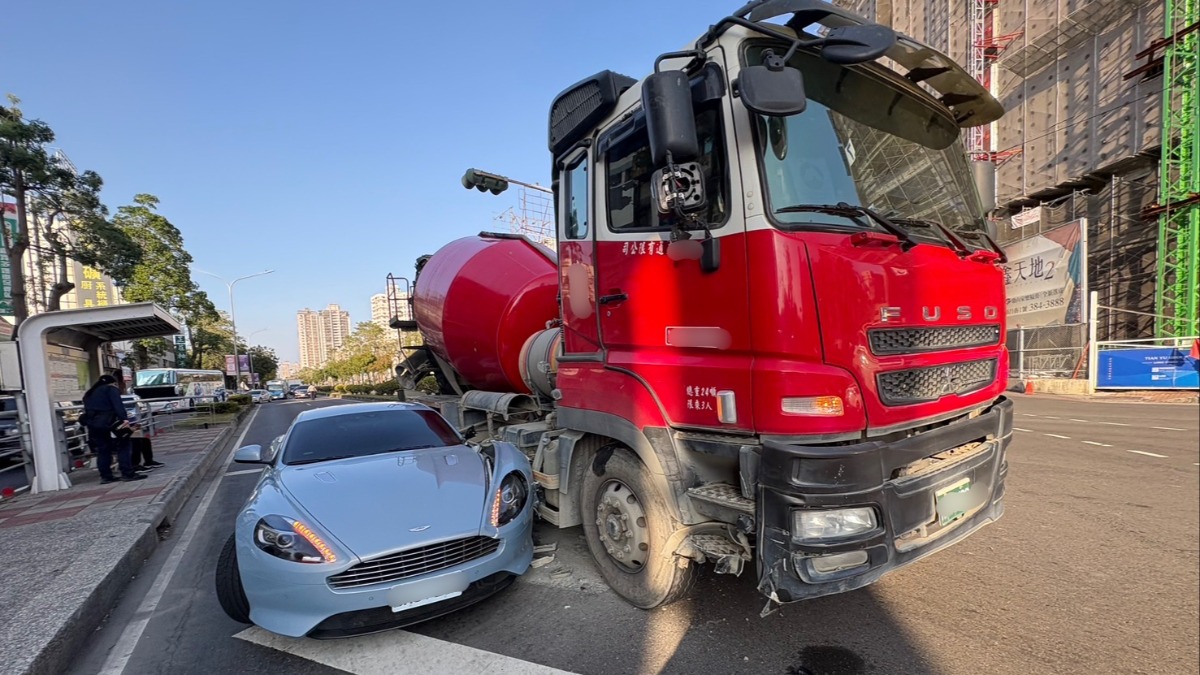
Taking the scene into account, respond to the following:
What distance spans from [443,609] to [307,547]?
820 mm

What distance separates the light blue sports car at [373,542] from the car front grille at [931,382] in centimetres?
235

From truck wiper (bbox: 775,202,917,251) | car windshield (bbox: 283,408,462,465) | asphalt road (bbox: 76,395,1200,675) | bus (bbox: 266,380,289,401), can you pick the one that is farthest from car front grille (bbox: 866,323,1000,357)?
bus (bbox: 266,380,289,401)

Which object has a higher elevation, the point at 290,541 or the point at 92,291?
the point at 92,291

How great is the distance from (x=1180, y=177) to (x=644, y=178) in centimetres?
2386

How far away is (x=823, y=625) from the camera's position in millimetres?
2906

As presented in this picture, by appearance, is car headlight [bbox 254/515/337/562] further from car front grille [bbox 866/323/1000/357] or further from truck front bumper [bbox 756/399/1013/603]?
car front grille [bbox 866/323/1000/357]

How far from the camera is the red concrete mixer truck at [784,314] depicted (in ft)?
7.84

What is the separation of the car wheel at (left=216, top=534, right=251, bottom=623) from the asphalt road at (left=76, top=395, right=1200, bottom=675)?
176mm

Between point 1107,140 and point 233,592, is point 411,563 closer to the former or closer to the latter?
point 233,592

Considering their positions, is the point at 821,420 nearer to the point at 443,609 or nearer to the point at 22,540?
the point at 443,609

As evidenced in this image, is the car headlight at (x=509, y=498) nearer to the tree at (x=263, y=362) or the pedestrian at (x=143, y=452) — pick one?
the pedestrian at (x=143, y=452)

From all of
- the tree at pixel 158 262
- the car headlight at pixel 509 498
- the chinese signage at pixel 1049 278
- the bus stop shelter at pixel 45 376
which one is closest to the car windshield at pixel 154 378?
the tree at pixel 158 262

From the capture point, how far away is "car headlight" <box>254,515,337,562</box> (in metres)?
2.89

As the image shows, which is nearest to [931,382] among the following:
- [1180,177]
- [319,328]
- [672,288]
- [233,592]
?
[672,288]
